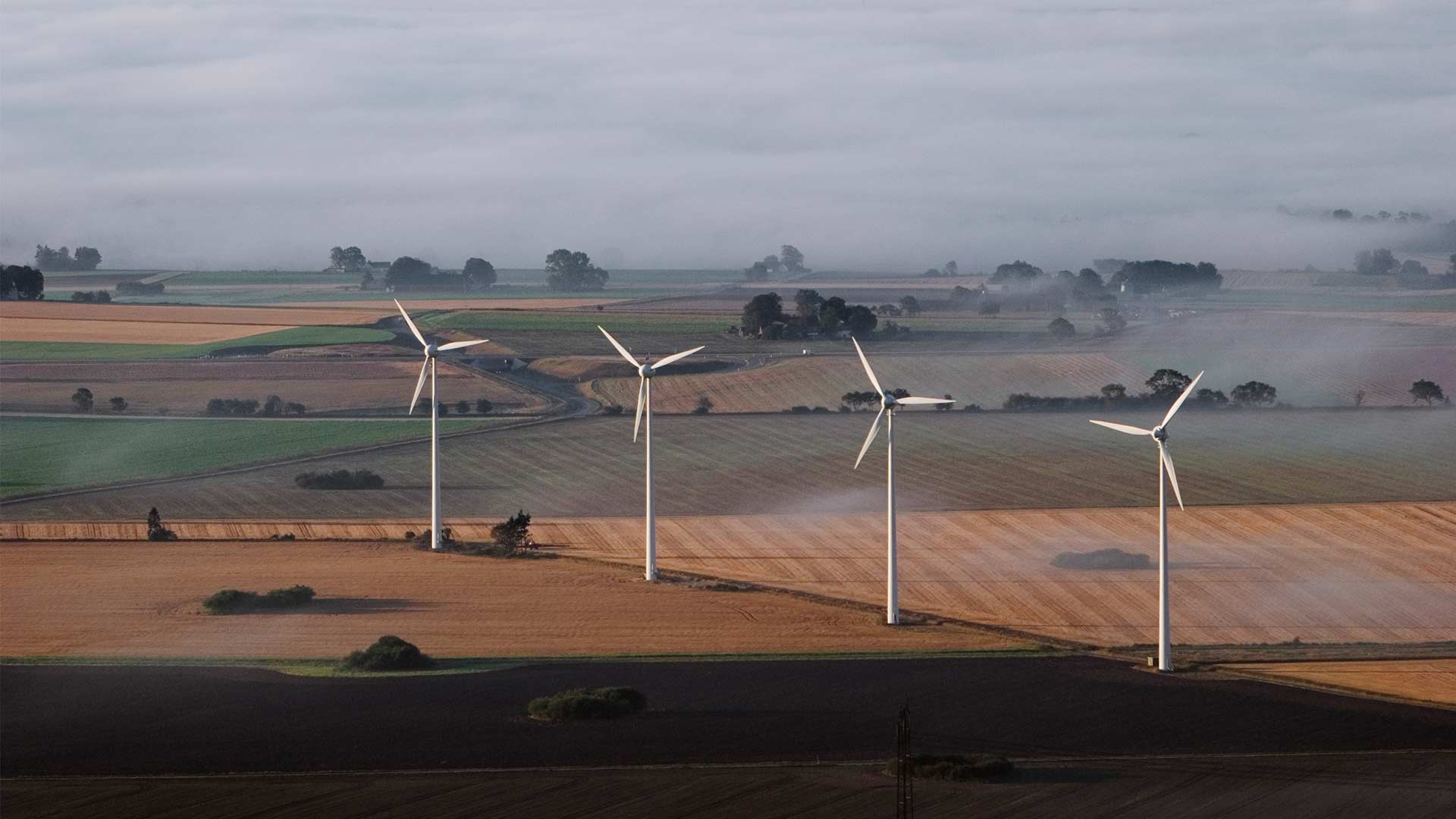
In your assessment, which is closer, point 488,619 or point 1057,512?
point 488,619

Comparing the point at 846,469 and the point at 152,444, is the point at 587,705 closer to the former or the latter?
the point at 846,469

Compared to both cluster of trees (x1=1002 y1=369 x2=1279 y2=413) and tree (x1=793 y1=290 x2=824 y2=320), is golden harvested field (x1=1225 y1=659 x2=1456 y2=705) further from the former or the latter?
tree (x1=793 y1=290 x2=824 y2=320)

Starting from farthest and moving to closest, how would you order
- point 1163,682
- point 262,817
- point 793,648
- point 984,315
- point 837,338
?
point 984,315 → point 837,338 → point 793,648 → point 1163,682 → point 262,817

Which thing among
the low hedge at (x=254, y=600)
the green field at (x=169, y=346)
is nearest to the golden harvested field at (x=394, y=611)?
the low hedge at (x=254, y=600)

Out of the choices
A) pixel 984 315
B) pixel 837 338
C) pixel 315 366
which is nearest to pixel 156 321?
pixel 315 366

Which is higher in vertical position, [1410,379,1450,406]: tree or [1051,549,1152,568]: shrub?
[1410,379,1450,406]: tree

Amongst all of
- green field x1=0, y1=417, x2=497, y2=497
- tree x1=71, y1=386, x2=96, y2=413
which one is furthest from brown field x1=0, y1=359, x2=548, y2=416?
green field x1=0, y1=417, x2=497, y2=497

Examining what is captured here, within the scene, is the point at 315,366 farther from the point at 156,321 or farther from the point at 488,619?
the point at 488,619
